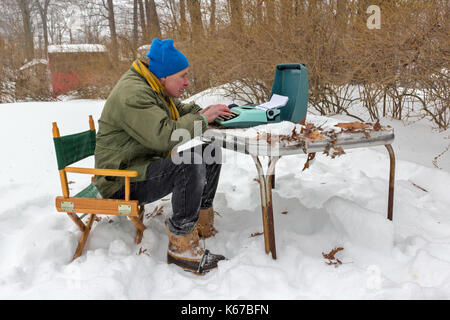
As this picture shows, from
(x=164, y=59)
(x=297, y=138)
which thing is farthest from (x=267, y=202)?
(x=164, y=59)

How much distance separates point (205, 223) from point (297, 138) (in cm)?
91

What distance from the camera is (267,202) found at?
1.95 m

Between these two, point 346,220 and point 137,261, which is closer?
point 137,261

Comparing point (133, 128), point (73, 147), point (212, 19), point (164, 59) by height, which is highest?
point (212, 19)

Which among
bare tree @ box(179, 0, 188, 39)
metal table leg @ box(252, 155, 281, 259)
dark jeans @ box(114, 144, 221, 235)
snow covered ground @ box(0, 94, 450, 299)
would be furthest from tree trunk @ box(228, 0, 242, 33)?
metal table leg @ box(252, 155, 281, 259)

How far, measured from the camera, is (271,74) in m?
5.10

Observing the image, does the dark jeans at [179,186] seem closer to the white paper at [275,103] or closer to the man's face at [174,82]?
the man's face at [174,82]

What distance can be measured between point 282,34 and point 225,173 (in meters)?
2.30

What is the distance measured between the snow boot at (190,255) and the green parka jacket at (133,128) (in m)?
0.44

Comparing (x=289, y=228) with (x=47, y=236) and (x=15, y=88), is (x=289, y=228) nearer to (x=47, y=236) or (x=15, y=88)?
(x=47, y=236)

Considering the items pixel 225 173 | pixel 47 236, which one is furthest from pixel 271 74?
pixel 47 236

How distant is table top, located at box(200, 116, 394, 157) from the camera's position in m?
1.83

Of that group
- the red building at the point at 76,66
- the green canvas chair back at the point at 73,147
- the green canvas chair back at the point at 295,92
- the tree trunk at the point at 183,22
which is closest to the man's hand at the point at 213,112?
the green canvas chair back at the point at 295,92

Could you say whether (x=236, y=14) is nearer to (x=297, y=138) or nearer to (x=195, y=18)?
(x=195, y=18)
